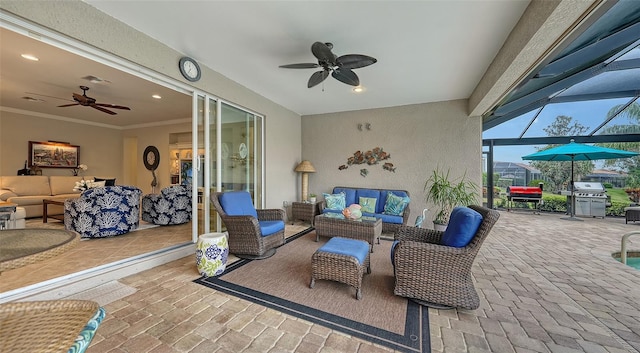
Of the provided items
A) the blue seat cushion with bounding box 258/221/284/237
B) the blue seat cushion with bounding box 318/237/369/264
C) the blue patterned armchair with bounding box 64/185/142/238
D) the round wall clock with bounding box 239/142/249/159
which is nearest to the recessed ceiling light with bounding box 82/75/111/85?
the blue patterned armchair with bounding box 64/185/142/238

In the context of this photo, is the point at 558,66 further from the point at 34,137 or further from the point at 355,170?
the point at 34,137

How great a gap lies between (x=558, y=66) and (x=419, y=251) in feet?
12.8

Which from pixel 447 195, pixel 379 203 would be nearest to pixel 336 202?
pixel 379 203

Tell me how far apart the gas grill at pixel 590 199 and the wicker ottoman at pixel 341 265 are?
8051 mm

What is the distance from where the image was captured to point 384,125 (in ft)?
Result: 18.0

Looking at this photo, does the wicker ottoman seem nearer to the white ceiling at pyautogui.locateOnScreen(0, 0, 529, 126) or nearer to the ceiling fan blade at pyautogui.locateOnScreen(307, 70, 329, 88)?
the ceiling fan blade at pyautogui.locateOnScreen(307, 70, 329, 88)

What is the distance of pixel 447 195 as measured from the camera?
14.2 ft

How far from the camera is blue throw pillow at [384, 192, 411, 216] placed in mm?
4621

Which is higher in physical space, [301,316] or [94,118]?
[94,118]

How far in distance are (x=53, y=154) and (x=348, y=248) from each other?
898cm

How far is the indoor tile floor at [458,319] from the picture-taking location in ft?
5.39

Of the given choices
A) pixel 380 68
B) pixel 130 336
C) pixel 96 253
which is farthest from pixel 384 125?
pixel 96 253

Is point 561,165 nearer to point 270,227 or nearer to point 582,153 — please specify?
point 582,153

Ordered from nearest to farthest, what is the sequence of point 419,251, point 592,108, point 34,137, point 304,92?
point 419,251
point 304,92
point 34,137
point 592,108
